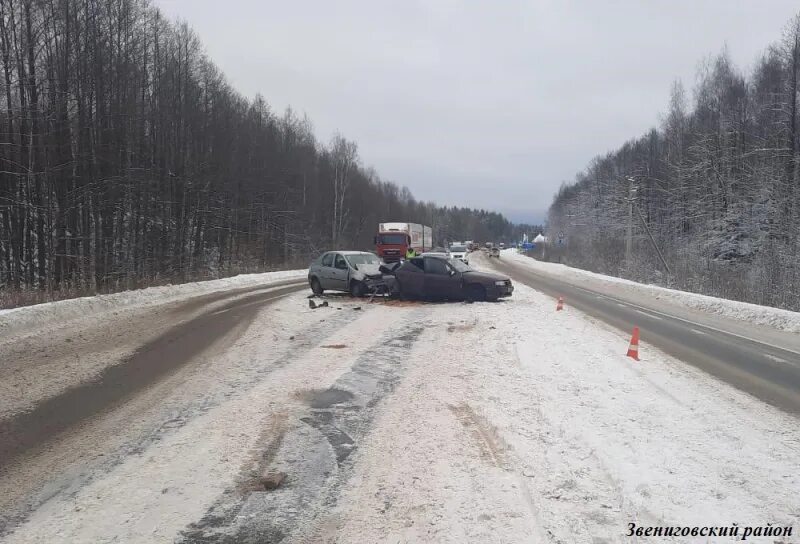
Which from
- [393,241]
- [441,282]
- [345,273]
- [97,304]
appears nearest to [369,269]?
[345,273]

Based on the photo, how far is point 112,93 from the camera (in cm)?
2608

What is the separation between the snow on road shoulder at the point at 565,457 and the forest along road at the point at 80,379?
109 inches

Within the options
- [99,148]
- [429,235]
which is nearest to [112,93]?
[99,148]

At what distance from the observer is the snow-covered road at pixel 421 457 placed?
3537 millimetres

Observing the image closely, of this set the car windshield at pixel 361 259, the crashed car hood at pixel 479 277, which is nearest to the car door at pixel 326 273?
the car windshield at pixel 361 259

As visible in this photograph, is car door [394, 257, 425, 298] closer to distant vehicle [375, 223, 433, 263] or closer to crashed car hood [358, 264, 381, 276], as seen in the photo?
crashed car hood [358, 264, 381, 276]

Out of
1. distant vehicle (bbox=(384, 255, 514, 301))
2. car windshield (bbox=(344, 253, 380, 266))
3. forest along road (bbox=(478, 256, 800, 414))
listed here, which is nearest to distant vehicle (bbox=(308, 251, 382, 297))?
car windshield (bbox=(344, 253, 380, 266))

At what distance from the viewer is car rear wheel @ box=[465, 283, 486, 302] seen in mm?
17406

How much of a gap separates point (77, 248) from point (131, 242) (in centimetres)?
434

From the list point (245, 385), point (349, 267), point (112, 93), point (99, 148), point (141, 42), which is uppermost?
point (141, 42)

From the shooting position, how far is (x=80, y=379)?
295 inches

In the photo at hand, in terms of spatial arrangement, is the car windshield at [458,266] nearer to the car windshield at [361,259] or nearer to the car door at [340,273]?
the car windshield at [361,259]

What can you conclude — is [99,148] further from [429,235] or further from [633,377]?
[429,235]

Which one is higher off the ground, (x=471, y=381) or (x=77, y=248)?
(x=77, y=248)
